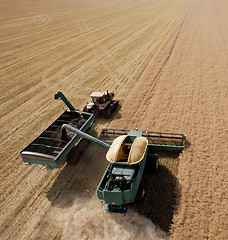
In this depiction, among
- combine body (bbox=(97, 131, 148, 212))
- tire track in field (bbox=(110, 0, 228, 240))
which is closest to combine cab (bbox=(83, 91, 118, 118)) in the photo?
tire track in field (bbox=(110, 0, 228, 240))

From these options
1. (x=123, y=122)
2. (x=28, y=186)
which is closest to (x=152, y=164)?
(x=123, y=122)

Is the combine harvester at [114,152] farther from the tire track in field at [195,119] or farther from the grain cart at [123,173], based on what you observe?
the tire track in field at [195,119]

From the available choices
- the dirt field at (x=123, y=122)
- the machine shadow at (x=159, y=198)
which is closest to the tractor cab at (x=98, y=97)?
the dirt field at (x=123, y=122)

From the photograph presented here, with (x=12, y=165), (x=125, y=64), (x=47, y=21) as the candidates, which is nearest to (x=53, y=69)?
(x=125, y=64)

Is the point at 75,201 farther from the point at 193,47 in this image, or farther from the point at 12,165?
the point at 193,47

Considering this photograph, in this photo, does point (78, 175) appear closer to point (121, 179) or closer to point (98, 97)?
point (121, 179)
